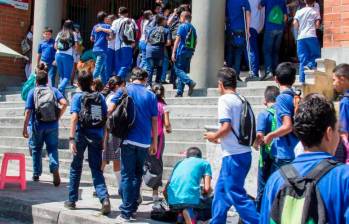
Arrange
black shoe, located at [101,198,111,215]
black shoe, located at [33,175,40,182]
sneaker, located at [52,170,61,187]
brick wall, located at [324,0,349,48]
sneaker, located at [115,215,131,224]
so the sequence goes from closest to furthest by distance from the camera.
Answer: sneaker, located at [115,215,131,224]
black shoe, located at [101,198,111,215]
sneaker, located at [52,170,61,187]
black shoe, located at [33,175,40,182]
brick wall, located at [324,0,349,48]

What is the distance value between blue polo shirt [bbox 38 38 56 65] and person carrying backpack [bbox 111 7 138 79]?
2043 millimetres

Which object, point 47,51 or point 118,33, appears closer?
point 118,33

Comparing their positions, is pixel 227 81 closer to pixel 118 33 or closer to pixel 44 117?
pixel 44 117

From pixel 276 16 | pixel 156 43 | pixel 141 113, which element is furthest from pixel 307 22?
Result: pixel 141 113

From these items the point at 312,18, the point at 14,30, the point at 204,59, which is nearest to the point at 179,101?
the point at 204,59

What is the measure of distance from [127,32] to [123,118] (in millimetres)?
5726

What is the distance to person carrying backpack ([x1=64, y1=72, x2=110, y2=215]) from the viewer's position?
661cm

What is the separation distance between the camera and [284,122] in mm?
5383

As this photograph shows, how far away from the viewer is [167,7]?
1348cm

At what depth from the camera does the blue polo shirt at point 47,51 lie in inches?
516

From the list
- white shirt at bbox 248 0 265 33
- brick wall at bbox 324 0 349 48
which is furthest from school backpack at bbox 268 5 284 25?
brick wall at bbox 324 0 349 48

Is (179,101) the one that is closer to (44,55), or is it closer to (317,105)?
(44,55)

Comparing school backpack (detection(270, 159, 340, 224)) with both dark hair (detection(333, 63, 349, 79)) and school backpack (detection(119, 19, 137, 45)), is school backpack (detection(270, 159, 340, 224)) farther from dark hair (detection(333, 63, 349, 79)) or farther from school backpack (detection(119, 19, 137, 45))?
school backpack (detection(119, 19, 137, 45))

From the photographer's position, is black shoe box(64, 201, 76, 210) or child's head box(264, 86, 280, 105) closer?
child's head box(264, 86, 280, 105)
